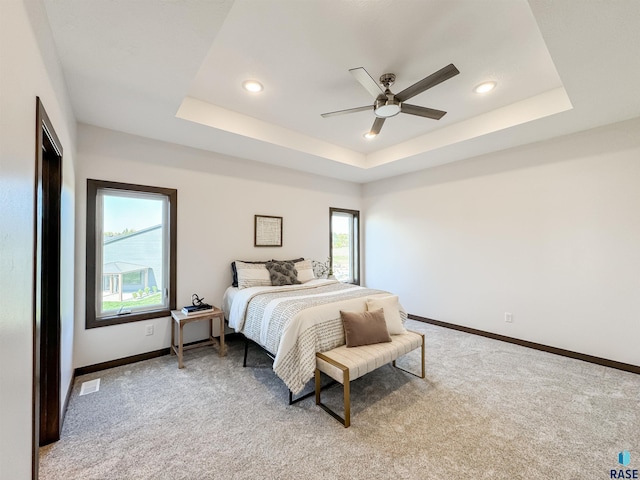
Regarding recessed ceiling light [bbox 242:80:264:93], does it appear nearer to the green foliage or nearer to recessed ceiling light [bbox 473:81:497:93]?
recessed ceiling light [bbox 473:81:497:93]

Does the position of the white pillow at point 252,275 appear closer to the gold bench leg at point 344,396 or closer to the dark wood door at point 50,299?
the gold bench leg at point 344,396

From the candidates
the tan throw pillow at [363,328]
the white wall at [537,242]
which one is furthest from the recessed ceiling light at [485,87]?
the tan throw pillow at [363,328]

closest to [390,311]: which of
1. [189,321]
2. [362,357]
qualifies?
[362,357]

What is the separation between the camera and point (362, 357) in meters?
2.29

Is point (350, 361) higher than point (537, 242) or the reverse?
the reverse

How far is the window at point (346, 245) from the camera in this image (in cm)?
547

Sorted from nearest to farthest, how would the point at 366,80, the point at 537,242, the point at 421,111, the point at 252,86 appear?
1. the point at 366,80
2. the point at 421,111
3. the point at 252,86
4. the point at 537,242

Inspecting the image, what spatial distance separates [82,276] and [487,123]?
4883mm

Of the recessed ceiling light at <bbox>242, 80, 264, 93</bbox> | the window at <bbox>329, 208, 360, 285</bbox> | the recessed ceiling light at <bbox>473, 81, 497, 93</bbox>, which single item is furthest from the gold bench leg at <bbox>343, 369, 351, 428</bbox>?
the window at <bbox>329, 208, 360, 285</bbox>

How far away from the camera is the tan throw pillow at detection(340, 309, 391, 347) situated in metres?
2.49

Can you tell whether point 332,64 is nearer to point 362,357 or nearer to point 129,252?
point 362,357

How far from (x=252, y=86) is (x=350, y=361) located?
2.71 m

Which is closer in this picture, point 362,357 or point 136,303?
point 362,357

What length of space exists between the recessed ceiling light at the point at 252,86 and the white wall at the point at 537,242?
3217 millimetres
